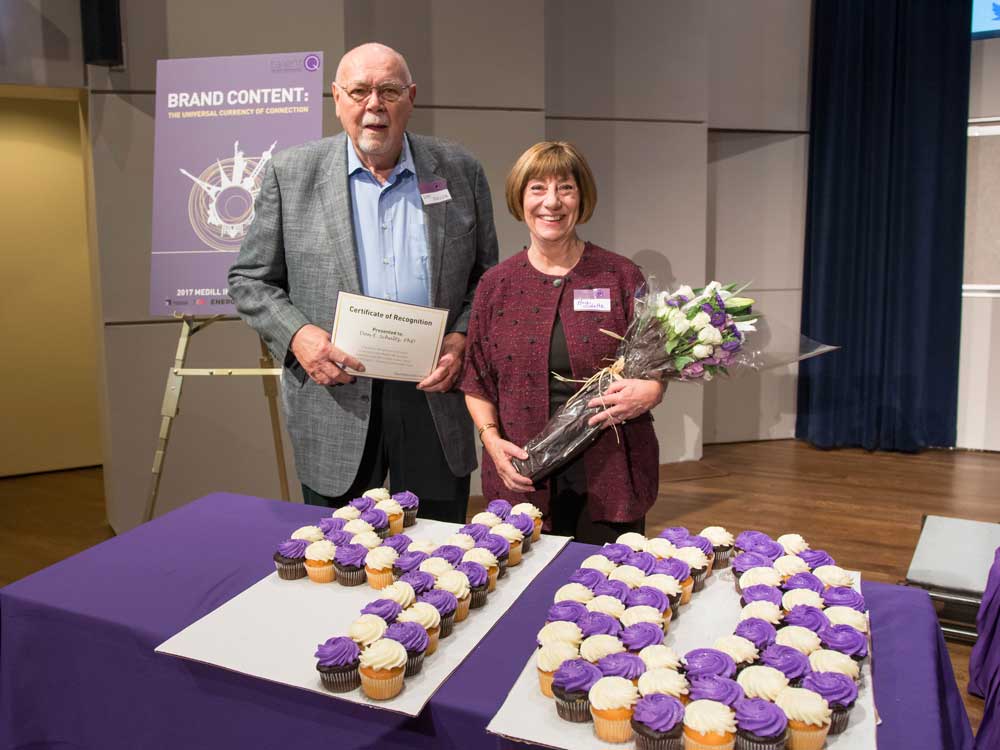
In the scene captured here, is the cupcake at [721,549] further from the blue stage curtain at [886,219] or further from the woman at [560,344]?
the blue stage curtain at [886,219]

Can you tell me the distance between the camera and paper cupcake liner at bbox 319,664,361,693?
3.81 feet

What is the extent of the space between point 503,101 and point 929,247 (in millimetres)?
3388

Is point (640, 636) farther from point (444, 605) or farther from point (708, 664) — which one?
point (444, 605)

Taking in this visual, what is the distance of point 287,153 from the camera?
232 centimetres

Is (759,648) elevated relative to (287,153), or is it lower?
lower

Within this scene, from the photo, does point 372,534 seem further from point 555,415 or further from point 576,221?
point 576,221

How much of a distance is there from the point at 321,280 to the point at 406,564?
102 centimetres

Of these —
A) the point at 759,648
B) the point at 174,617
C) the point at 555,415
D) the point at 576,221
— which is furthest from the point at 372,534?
the point at 576,221

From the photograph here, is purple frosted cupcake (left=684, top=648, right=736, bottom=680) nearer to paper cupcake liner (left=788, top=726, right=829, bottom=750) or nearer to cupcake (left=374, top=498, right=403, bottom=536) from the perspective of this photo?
paper cupcake liner (left=788, top=726, right=829, bottom=750)

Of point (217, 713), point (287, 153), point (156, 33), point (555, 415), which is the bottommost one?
point (217, 713)

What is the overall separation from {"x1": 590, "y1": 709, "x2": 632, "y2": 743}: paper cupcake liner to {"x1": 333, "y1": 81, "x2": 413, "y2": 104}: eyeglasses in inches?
65.1

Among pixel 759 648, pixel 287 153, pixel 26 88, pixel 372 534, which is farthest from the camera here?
pixel 26 88

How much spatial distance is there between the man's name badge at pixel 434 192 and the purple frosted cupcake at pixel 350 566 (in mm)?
1133

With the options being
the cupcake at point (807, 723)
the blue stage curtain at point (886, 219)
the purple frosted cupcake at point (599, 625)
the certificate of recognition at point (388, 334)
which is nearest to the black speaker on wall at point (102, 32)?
the certificate of recognition at point (388, 334)
